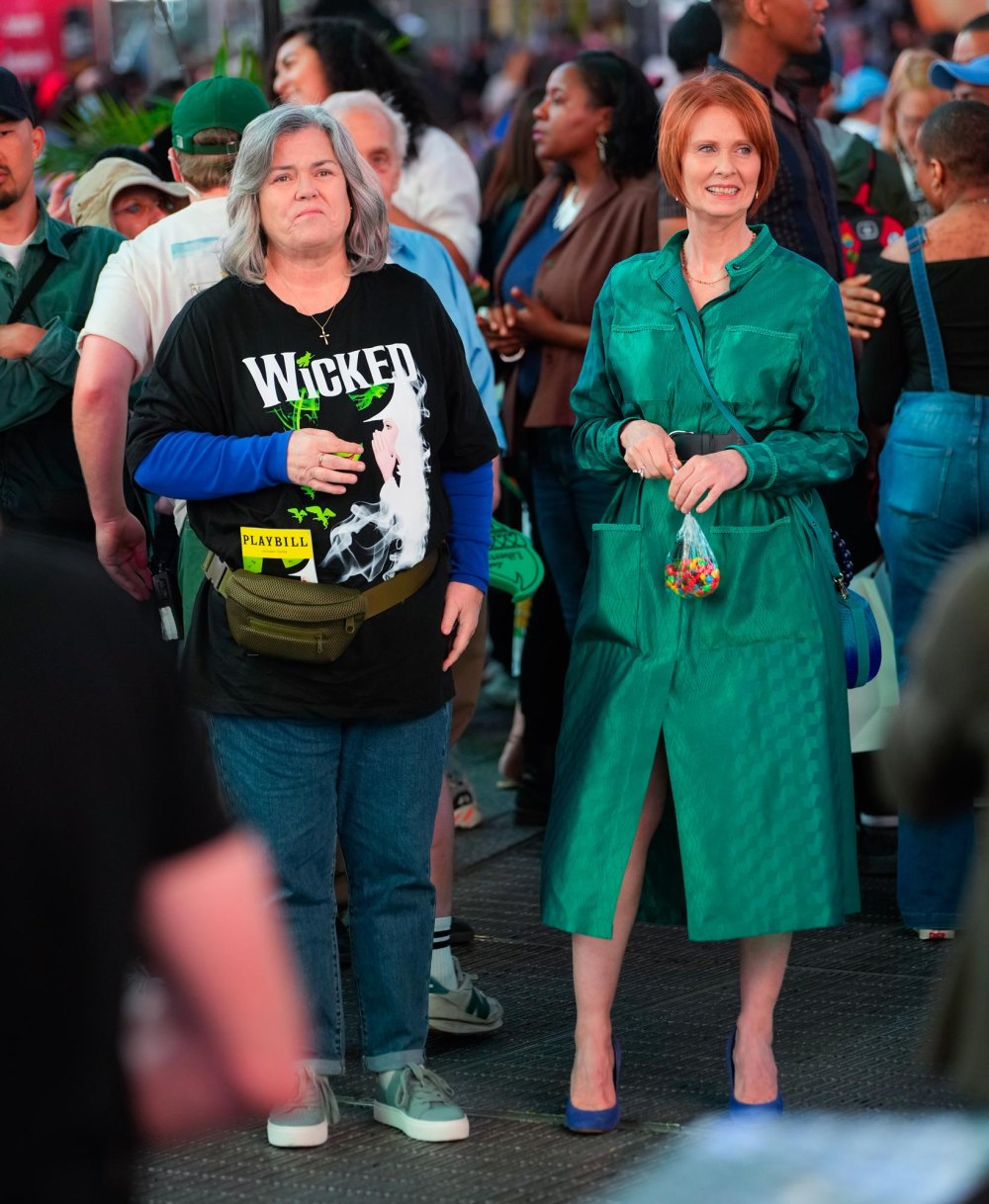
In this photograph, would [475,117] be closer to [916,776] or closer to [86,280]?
[86,280]

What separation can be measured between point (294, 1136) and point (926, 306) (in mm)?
2614

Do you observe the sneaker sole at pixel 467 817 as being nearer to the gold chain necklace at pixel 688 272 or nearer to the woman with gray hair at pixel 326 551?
the woman with gray hair at pixel 326 551

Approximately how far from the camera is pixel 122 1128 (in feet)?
5.46

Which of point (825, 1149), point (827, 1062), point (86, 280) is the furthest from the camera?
point (86, 280)

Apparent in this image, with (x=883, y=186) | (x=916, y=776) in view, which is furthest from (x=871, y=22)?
(x=916, y=776)

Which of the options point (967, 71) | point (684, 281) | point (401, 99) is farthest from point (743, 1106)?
point (401, 99)

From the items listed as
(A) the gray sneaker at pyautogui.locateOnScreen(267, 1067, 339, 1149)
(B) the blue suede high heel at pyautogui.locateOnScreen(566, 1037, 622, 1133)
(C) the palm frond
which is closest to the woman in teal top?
(B) the blue suede high heel at pyautogui.locateOnScreen(566, 1037, 622, 1133)

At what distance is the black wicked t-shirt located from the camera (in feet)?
12.0

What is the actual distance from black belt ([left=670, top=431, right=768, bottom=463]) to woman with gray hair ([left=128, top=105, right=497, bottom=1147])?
1.26ft

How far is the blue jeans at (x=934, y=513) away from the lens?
16.0ft

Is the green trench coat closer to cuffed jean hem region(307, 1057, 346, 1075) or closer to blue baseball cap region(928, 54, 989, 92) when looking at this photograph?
cuffed jean hem region(307, 1057, 346, 1075)

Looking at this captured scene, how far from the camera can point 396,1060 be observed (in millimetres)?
3883

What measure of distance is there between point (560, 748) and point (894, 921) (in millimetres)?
1559

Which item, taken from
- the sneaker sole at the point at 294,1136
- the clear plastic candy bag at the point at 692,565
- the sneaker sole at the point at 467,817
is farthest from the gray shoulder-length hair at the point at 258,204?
the sneaker sole at the point at 467,817
